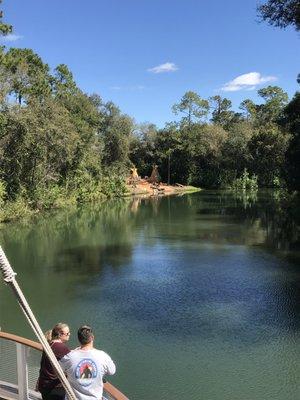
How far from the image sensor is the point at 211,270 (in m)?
16.1

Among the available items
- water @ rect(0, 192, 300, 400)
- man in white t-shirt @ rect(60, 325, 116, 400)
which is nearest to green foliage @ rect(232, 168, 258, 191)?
water @ rect(0, 192, 300, 400)

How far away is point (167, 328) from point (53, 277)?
6.03 metres

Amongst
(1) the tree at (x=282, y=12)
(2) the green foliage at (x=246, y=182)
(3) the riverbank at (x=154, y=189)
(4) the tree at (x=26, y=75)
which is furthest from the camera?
(2) the green foliage at (x=246, y=182)

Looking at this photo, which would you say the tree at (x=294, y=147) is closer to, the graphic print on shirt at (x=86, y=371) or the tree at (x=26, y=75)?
the tree at (x=26, y=75)

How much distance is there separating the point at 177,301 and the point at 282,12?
11149 mm

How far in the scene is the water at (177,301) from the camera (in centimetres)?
829

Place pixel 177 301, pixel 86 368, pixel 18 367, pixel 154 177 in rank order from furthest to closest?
pixel 154 177 < pixel 177 301 < pixel 18 367 < pixel 86 368

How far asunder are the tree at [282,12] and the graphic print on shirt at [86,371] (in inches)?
620

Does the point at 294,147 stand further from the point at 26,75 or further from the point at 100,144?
the point at 100,144

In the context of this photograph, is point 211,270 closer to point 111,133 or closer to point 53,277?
point 53,277

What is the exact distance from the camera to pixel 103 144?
51594mm

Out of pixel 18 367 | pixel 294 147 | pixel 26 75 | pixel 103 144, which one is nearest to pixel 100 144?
pixel 103 144

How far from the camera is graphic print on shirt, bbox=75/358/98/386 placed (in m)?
4.10

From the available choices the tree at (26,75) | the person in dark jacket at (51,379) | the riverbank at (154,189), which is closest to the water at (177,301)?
the person in dark jacket at (51,379)
